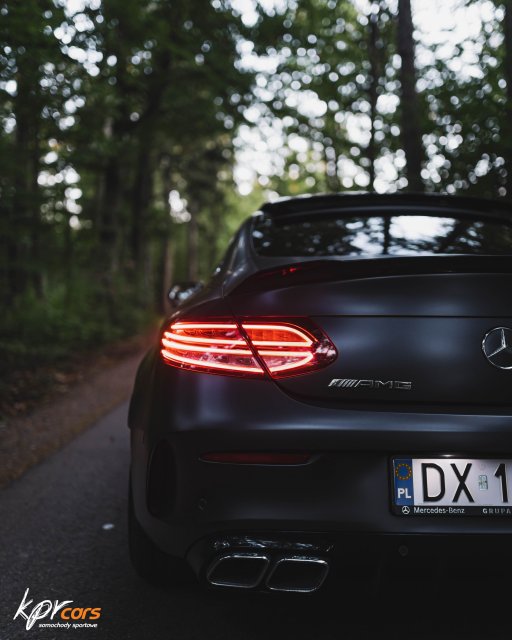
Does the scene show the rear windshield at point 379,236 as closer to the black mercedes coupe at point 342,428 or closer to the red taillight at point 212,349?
the black mercedes coupe at point 342,428

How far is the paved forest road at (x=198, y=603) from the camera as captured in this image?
7.21 ft

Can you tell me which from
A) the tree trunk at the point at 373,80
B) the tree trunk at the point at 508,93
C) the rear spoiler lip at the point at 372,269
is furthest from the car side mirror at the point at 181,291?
the tree trunk at the point at 373,80

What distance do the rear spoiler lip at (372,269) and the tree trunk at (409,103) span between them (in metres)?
6.90

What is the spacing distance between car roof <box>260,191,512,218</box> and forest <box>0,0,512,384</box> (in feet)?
11.4

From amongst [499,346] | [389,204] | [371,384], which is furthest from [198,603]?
[389,204]

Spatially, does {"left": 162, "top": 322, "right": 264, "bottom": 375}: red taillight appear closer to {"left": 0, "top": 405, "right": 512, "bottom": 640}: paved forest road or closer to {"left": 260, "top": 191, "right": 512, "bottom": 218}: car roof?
{"left": 0, "top": 405, "right": 512, "bottom": 640}: paved forest road

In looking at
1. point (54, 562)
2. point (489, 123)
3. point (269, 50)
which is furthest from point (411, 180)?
point (54, 562)

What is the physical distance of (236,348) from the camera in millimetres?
2006

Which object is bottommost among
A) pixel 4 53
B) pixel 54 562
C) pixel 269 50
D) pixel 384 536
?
pixel 54 562

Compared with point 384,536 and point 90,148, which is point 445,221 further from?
point 90,148

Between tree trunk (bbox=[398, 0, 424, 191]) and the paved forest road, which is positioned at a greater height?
tree trunk (bbox=[398, 0, 424, 191])

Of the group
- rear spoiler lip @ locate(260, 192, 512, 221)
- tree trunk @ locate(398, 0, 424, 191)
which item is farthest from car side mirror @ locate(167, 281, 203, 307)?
tree trunk @ locate(398, 0, 424, 191)

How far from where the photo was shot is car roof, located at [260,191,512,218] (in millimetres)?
3020

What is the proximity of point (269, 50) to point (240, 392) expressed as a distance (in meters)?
13.0
